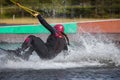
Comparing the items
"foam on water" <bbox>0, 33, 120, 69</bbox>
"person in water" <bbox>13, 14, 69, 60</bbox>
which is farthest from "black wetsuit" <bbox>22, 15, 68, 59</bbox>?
"foam on water" <bbox>0, 33, 120, 69</bbox>

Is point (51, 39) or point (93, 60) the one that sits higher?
point (51, 39)

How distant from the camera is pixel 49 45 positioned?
16.0 metres

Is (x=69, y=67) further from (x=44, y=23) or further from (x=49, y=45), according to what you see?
(x=44, y=23)

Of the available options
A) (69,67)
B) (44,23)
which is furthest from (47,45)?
(69,67)

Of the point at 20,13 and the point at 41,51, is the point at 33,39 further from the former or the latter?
the point at 20,13

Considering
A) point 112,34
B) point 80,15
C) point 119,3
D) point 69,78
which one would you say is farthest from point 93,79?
point 119,3

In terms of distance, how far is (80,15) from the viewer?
123 ft

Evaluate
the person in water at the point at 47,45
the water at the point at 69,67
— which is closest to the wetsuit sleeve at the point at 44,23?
the person in water at the point at 47,45

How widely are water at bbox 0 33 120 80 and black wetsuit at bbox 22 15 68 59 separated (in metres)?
0.31

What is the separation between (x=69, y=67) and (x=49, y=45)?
1105 millimetres

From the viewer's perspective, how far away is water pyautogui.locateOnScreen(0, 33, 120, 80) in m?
13.8

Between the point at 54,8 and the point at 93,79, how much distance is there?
25674 millimetres

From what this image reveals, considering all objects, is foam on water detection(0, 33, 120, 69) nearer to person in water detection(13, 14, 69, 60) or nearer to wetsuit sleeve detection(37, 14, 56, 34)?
person in water detection(13, 14, 69, 60)

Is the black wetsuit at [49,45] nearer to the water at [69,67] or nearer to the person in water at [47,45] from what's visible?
the person in water at [47,45]
